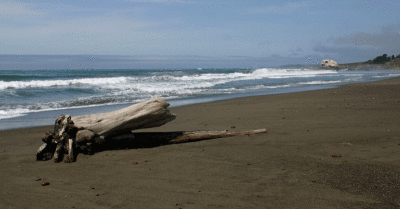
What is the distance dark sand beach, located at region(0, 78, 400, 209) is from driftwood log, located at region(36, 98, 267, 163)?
0.60 feet

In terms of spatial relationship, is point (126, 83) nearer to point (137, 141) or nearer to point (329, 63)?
point (137, 141)

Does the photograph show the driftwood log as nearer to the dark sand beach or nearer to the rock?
the dark sand beach

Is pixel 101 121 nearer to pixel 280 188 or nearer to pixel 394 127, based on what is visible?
pixel 280 188

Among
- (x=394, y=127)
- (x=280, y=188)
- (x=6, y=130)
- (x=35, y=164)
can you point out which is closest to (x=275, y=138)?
(x=280, y=188)

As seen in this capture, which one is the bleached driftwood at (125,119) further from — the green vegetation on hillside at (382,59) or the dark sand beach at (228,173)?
the green vegetation on hillside at (382,59)

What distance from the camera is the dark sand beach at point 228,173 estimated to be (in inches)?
119

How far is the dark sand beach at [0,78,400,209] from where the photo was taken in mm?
3023

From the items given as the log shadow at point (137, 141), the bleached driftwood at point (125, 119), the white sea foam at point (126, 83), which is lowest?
the log shadow at point (137, 141)

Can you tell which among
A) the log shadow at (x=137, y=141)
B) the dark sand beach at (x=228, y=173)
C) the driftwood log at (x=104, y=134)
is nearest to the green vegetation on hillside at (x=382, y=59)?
the dark sand beach at (x=228, y=173)

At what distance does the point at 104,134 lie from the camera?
4.82 m

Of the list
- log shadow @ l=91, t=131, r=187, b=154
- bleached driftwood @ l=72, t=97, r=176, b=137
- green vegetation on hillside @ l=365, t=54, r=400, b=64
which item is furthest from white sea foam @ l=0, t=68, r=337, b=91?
green vegetation on hillside @ l=365, t=54, r=400, b=64

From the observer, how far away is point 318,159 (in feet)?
13.7

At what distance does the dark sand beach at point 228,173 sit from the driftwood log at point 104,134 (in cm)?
18

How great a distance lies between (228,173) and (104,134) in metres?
2.29
